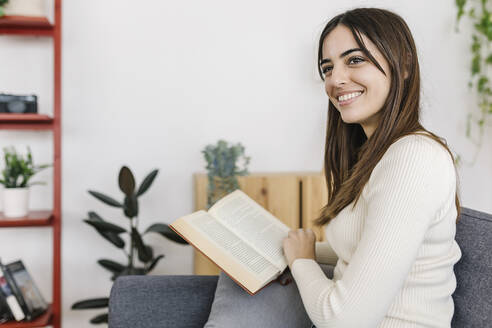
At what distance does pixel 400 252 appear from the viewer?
783 millimetres

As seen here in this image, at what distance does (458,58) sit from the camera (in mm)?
2426

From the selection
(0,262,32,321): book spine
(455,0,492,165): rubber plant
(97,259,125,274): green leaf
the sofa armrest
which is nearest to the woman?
the sofa armrest

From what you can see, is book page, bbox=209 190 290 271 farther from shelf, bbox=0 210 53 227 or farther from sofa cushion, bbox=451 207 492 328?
shelf, bbox=0 210 53 227

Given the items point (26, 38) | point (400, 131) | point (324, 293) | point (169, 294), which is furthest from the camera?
point (26, 38)

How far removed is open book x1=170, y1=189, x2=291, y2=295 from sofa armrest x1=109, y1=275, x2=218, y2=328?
180 mm

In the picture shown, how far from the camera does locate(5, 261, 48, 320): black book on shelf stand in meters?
1.70

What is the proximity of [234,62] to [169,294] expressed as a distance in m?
1.30

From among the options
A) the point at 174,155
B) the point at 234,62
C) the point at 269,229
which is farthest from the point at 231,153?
the point at 269,229

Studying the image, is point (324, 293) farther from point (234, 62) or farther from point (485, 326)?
point (234, 62)

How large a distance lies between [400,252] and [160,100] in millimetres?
1538

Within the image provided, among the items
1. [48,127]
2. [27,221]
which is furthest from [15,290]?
[48,127]

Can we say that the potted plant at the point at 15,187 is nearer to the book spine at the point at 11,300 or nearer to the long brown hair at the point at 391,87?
the book spine at the point at 11,300

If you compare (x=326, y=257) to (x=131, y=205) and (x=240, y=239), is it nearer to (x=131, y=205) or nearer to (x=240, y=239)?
(x=240, y=239)

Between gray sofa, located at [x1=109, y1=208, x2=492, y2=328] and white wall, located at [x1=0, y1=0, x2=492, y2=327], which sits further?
white wall, located at [x1=0, y1=0, x2=492, y2=327]
